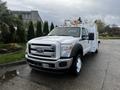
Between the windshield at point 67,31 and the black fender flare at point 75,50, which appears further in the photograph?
the windshield at point 67,31

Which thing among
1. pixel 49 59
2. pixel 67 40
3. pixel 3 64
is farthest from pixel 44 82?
pixel 3 64

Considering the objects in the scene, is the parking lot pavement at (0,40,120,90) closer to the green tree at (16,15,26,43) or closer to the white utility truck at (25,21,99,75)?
the white utility truck at (25,21,99,75)

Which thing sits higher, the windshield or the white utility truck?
the windshield

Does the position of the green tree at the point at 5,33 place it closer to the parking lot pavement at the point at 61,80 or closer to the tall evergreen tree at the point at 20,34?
the tall evergreen tree at the point at 20,34

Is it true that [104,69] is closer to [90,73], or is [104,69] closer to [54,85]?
[90,73]

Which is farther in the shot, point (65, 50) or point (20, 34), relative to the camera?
point (20, 34)

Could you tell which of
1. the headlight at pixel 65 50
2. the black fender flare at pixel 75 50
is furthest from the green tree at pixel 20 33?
the headlight at pixel 65 50

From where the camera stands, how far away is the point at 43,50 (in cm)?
582

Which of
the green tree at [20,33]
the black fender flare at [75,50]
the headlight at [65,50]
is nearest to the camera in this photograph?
the headlight at [65,50]

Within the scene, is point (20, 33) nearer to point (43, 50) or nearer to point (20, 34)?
point (20, 34)

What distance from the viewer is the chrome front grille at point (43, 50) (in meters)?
5.67

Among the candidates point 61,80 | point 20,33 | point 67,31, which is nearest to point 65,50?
point 61,80

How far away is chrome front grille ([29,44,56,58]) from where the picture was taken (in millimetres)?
5668

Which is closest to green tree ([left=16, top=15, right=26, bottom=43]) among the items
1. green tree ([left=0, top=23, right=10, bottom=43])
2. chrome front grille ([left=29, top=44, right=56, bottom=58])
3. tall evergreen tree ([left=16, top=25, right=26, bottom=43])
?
tall evergreen tree ([left=16, top=25, right=26, bottom=43])
